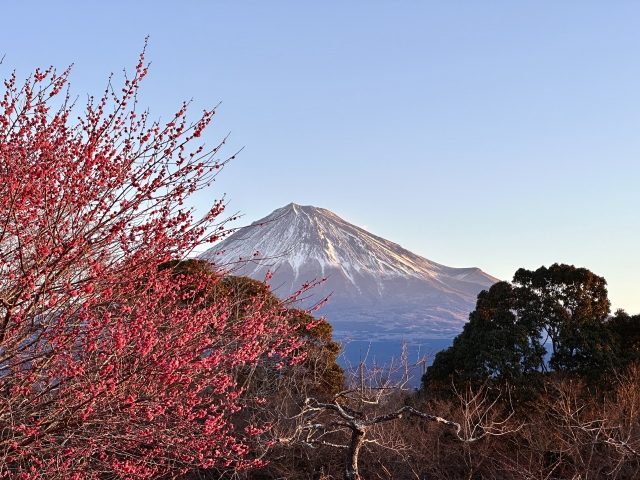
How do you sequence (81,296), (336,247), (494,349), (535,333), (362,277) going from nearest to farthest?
(81,296), (494,349), (535,333), (362,277), (336,247)

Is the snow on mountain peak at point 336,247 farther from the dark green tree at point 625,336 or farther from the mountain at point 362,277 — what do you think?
the dark green tree at point 625,336

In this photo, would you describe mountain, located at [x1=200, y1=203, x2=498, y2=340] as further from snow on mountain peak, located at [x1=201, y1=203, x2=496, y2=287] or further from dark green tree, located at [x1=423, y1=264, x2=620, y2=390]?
dark green tree, located at [x1=423, y1=264, x2=620, y2=390]

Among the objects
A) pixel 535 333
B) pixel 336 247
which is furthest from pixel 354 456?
pixel 336 247

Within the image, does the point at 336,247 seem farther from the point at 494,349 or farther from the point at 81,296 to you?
the point at 81,296

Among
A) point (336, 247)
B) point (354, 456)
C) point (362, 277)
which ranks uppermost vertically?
point (336, 247)

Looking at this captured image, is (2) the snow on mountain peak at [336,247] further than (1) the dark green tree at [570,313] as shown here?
Yes

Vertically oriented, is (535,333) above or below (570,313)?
below

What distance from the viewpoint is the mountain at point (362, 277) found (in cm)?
9012

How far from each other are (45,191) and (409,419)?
10354mm

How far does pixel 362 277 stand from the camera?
107000 millimetres

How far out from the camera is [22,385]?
3332mm

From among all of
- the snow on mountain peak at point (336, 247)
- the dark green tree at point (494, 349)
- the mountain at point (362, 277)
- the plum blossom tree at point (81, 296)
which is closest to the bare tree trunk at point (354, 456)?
the plum blossom tree at point (81, 296)

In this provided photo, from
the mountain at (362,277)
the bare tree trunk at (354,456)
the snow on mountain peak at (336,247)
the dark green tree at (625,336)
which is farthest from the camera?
the snow on mountain peak at (336,247)

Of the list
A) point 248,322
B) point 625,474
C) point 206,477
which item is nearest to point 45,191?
point 248,322
